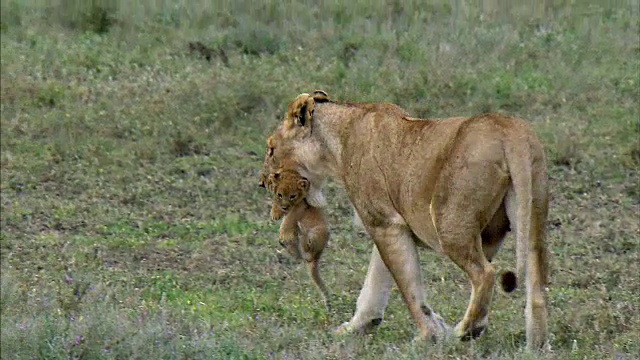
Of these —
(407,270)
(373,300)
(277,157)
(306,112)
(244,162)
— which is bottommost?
(244,162)

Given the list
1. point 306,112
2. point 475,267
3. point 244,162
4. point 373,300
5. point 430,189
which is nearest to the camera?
point 475,267

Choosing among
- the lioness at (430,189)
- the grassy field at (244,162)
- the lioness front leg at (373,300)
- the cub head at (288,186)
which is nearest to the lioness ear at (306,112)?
the lioness at (430,189)

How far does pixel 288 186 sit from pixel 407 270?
95cm

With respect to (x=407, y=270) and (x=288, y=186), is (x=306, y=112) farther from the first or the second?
(x=407, y=270)

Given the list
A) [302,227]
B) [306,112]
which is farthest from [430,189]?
[302,227]

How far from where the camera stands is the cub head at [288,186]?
21.7 feet

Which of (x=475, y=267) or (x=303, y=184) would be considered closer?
(x=475, y=267)

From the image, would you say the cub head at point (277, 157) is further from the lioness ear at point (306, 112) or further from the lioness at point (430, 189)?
the lioness ear at point (306, 112)

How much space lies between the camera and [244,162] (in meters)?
10.3

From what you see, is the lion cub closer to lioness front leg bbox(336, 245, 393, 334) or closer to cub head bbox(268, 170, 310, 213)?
cub head bbox(268, 170, 310, 213)

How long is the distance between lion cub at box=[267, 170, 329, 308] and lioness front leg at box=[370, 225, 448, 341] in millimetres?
826

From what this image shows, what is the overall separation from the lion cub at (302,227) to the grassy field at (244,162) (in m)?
0.25

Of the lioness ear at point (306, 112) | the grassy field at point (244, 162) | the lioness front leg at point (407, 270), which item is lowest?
the grassy field at point (244, 162)

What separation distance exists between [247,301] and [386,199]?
1.34 m
